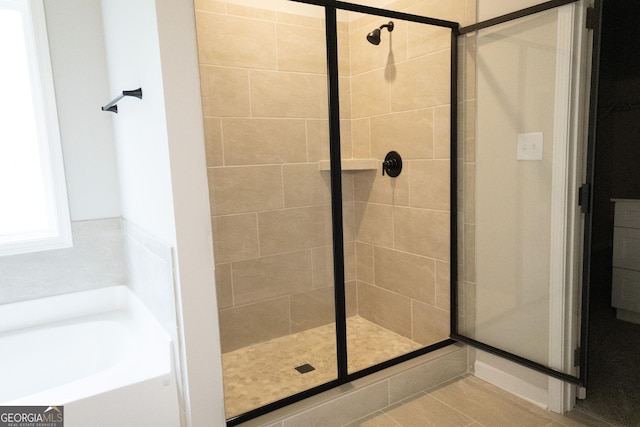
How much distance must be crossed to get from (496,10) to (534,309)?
149 centimetres

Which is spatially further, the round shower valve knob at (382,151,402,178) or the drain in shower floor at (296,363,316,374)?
the round shower valve knob at (382,151,402,178)

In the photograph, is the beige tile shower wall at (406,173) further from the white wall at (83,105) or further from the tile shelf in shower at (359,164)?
the white wall at (83,105)

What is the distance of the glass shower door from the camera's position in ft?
5.98

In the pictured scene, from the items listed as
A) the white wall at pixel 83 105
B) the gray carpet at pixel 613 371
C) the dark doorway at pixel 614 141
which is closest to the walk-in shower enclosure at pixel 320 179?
the white wall at pixel 83 105

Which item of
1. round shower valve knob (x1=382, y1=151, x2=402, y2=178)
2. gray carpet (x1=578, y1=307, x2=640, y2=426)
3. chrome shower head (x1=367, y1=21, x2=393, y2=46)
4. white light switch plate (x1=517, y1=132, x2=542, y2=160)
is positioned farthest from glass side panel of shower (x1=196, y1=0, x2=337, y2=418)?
gray carpet (x1=578, y1=307, x2=640, y2=426)

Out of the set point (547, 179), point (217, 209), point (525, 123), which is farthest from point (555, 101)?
point (217, 209)

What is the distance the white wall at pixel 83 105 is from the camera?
7.01ft

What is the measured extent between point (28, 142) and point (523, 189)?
8.35 feet

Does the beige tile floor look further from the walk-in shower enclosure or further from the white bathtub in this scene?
the white bathtub

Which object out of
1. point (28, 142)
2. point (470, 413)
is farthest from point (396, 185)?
point (28, 142)

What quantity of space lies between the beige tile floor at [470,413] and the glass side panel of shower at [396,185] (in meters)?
0.31

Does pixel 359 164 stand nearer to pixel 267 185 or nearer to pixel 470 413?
pixel 267 185

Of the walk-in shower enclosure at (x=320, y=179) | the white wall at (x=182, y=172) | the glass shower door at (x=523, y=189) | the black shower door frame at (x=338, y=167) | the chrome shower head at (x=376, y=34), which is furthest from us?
the chrome shower head at (x=376, y=34)

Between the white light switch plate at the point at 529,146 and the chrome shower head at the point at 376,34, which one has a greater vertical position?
the chrome shower head at the point at 376,34
